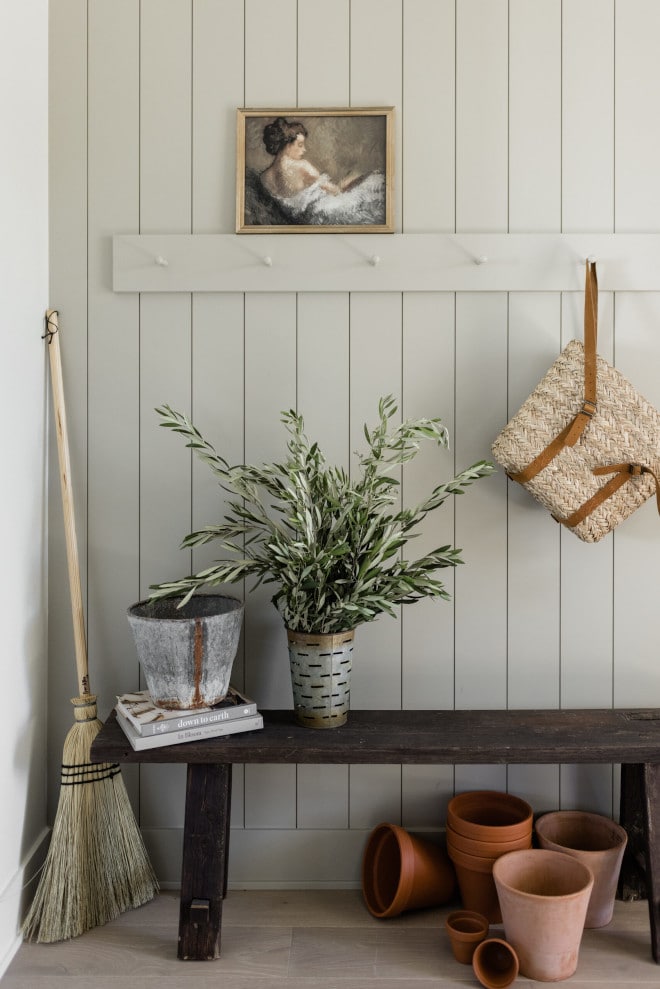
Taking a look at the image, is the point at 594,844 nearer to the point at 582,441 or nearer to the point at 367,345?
the point at 582,441

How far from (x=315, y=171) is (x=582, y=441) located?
85 cm

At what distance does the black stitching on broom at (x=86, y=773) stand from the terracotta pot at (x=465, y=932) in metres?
0.77

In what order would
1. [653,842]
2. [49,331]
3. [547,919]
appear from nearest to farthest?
[547,919] → [653,842] → [49,331]

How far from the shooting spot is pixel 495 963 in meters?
1.42

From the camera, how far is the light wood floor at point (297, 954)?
142 centimetres

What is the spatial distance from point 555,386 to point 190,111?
1.04 metres

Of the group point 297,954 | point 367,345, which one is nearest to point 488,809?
point 297,954

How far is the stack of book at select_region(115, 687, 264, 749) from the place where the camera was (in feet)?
4.66

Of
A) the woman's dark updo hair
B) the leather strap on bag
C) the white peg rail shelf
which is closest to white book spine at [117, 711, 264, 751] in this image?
the leather strap on bag

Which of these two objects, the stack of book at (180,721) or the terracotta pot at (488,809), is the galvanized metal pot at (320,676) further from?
the terracotta pot at (488,809)

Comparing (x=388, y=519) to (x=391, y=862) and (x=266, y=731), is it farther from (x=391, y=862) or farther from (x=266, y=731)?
(x=391, y=862)

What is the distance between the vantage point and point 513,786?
69.2 inches

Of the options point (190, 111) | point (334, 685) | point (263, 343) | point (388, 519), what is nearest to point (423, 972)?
point (334, 685)

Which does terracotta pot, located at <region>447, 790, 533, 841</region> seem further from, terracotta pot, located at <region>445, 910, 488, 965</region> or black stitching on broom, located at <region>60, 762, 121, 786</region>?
black stitching on broom, located at <region>60, 762, 121, 786</region>
